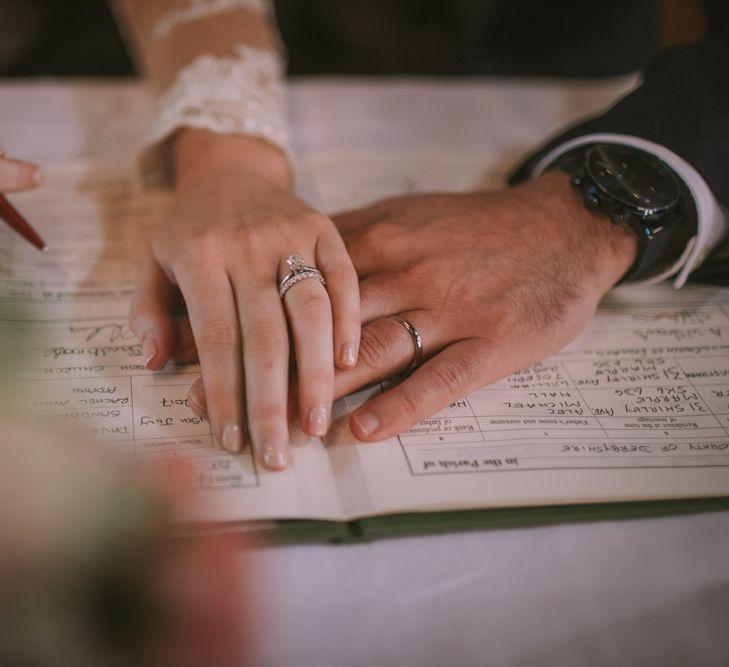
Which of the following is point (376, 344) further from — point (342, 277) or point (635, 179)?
point (635, 179)

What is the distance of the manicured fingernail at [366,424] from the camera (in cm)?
51

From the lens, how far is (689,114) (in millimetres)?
697

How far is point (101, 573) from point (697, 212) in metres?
0.68

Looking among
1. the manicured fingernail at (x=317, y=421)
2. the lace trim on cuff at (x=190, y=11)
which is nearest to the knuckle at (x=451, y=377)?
the manicured fingernail at (x=317, y=421)

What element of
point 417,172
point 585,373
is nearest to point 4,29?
point 417,172

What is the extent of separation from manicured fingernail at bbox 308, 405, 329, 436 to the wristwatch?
406 mm

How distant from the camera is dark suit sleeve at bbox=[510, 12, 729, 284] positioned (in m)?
0.67

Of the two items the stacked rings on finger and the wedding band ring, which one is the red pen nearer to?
the stacked rings on finger

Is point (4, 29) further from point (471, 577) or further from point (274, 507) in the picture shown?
point (471, 577)

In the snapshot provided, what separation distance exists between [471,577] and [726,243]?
520 millimetres

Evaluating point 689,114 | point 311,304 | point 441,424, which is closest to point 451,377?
point 441,424

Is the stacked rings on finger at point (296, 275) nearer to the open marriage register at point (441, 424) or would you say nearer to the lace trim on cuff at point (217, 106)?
the open marriage register at point (441, 424)

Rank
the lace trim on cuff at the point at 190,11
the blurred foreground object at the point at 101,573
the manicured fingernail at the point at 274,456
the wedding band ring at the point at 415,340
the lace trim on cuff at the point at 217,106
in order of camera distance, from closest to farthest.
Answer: the blurred foreground object at the point at 101,573 < the manicured fingernail at the point at 274,456 < the wedding band ring at the point at 415,340 < the lace trim on cuff at the point at 217,106 < the lace trim on cuff at the point at 190,11

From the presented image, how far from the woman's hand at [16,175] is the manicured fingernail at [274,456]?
0.44 m
